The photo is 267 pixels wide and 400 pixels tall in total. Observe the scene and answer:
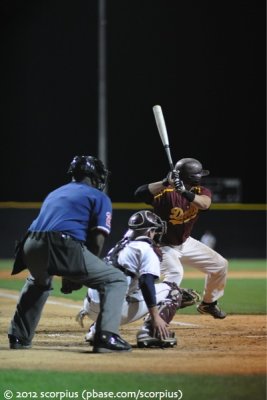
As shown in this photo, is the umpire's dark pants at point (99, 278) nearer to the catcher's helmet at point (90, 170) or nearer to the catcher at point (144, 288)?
the catcher at point (144, 288)

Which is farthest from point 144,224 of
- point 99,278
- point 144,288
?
point 99,278

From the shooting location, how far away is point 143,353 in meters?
6.99

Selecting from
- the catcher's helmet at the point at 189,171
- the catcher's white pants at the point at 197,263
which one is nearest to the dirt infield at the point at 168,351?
the catcher's white pants at the point at 197,263

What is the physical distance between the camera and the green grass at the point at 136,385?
5277mm

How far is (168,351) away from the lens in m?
7.19

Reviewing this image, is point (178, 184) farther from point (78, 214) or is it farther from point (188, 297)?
point (78, 214)

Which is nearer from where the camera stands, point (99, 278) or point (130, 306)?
point (99, 278)

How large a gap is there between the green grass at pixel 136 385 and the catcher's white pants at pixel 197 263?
2823 millimetres

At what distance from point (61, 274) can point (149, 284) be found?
28.1 inches

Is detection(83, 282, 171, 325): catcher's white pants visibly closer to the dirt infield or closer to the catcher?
the catcher

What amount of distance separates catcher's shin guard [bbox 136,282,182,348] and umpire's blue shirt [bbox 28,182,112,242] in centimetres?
100

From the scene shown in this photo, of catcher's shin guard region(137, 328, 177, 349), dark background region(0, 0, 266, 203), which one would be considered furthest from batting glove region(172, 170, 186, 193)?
dark background region(0, 0, 266, 203)

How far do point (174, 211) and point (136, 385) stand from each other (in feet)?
11.8

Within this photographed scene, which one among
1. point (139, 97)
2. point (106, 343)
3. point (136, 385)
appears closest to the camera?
point (136, 385)
